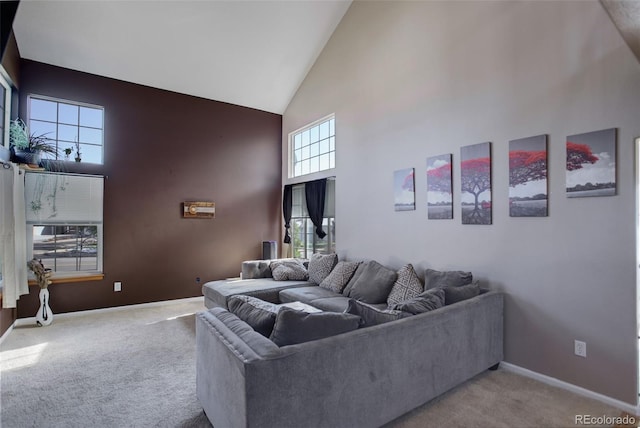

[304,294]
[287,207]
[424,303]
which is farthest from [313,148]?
[424,303]

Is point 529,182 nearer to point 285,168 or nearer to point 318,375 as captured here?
point 318,375

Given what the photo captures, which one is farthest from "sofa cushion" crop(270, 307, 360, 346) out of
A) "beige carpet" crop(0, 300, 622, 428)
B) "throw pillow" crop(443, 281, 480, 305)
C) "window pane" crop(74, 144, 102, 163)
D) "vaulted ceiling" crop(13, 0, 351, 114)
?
"window pane" crop(74, 144, 102, 163)

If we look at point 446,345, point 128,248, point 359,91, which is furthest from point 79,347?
point 359,91

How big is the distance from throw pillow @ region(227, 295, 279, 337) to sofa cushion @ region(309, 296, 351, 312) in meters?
1.21

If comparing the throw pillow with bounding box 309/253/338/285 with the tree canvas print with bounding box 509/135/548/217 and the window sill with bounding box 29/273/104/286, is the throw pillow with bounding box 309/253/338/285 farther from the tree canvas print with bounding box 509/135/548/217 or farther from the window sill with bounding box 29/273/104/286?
the window sill with bounding box 29/273/104/286

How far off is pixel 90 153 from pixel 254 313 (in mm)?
4339

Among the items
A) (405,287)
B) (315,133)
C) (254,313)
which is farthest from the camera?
(315,133)

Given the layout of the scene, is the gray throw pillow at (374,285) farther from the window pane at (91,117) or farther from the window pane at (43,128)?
the window pane at (43,128)

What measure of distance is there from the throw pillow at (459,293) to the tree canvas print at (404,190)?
1245 millimetres

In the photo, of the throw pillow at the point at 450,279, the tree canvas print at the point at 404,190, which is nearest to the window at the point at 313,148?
the tree canvas print at the point at 404,190

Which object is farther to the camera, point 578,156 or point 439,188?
point 439,188

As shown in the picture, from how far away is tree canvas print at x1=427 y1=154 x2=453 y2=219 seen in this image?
338cm

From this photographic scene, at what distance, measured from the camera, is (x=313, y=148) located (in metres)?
5.68

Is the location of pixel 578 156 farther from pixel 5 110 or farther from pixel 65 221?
pixel 5 110
